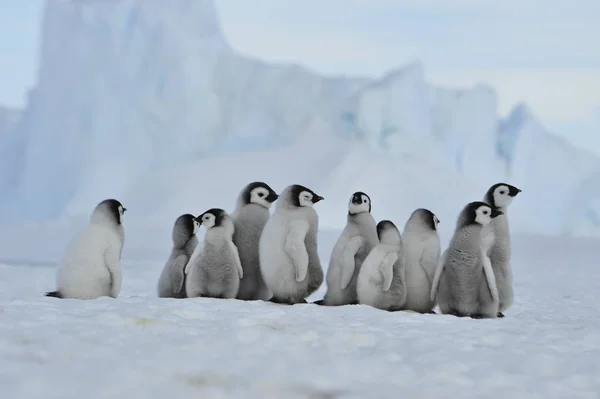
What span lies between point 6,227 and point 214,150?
17.1ft

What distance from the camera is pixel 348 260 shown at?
480 cm

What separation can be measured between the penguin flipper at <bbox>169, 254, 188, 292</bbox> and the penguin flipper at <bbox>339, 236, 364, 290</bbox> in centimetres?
103

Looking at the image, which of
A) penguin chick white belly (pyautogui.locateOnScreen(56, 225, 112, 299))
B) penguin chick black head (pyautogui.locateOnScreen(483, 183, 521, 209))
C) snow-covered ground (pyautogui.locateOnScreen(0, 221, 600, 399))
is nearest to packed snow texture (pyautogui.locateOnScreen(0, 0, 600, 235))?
penguin chick black head (pyautogui.locateOnScreen(483, 183, 521, 209))

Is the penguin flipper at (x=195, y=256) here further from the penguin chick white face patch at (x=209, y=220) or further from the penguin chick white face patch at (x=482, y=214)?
the penguin chick white face patch at (x=482, y=214)

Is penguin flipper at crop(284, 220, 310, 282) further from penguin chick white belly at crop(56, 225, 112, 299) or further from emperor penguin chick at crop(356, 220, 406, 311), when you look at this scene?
penguin chick white belly at crop(56, 225, 112, 299)

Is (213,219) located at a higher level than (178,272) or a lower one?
higher

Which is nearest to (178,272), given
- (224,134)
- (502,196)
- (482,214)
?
(482,214)

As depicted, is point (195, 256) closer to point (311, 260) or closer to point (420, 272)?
point (311, 260)

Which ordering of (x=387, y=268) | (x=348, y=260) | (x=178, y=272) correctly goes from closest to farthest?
(x=387, y=268) < (x=348, y=260) < (x=178, y=272)

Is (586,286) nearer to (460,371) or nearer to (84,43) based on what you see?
(460,371)

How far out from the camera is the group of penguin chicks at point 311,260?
464 centimetres

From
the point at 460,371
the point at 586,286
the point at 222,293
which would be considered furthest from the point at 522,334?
the point at 586,286

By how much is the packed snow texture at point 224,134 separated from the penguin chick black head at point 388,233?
13.3 m

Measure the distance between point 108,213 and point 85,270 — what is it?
0.40 m
